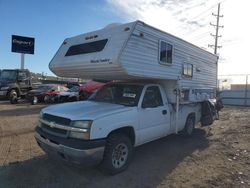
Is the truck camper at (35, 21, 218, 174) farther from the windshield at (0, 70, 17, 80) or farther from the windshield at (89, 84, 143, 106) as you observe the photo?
the windshield at (0, 70, 17, 80)

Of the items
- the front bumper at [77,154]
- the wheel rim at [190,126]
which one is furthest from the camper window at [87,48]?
the wheel rim at [190,126]

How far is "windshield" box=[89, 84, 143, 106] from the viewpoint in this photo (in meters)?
6.19

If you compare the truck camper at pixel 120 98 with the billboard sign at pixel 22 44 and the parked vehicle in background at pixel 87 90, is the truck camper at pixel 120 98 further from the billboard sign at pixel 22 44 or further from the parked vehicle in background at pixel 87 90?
the billboard sign at pixel 22 44

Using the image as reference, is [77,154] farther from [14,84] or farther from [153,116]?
[14,84]

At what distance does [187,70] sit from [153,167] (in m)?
3.83

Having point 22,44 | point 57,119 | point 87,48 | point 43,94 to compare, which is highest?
point 22,44

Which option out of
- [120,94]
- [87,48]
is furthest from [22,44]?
[120,94]

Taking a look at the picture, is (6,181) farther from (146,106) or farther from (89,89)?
(89,89)

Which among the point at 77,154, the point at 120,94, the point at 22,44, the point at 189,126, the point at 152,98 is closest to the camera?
the point at 77,154

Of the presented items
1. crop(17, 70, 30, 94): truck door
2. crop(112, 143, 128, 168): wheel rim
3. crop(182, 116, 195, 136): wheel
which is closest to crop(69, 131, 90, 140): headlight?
crop(112, 143, 128, 168): wheel rim

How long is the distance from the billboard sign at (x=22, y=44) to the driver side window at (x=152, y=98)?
22.9 m

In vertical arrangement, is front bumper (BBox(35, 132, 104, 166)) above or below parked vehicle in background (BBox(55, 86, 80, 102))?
below

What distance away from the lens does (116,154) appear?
5395mm

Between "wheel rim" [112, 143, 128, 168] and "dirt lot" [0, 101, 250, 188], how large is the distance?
→ 9.2 inches
